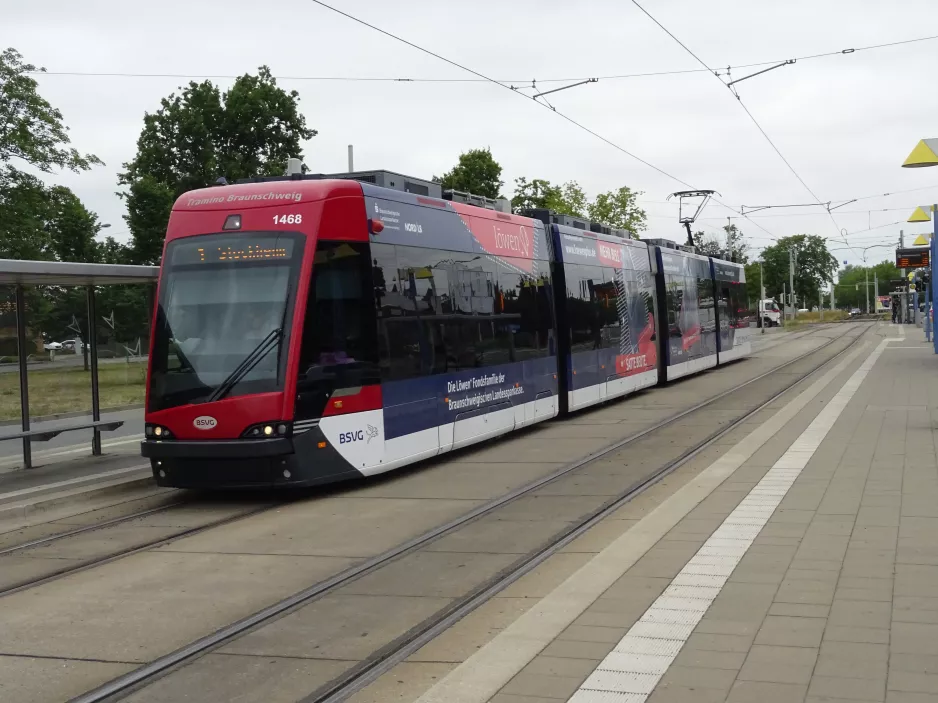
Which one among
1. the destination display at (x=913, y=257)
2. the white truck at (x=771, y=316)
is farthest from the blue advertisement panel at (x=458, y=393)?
the white truck at (x=771, y=316)

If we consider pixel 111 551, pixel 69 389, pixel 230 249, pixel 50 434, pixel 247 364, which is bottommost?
pixel 111 551

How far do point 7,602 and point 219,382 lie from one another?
381 centimetres

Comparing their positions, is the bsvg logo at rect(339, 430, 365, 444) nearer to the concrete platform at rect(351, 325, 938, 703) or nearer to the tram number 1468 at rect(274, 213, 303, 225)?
the tram number 1468 at rect(274, 213, 303, 225)

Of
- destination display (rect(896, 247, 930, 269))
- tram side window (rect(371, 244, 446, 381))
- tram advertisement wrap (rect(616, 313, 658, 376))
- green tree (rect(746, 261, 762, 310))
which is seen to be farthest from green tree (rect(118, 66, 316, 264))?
green tree (rect(746, 261, 762, 310))

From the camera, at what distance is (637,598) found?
662cm

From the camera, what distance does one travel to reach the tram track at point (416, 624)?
213 inches

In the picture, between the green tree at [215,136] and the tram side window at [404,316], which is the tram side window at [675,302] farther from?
the green tree at [215,136]

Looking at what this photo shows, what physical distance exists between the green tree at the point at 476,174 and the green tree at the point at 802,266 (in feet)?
228

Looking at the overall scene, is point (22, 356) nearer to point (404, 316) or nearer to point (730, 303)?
point (404, 316)

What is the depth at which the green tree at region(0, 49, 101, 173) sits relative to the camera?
36250 mm

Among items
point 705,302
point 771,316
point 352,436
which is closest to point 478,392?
point 352,436

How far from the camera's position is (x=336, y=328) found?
11.1 meters

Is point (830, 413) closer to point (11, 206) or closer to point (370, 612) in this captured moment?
point (370, 612)

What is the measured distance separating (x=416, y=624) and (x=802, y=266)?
445 feet
